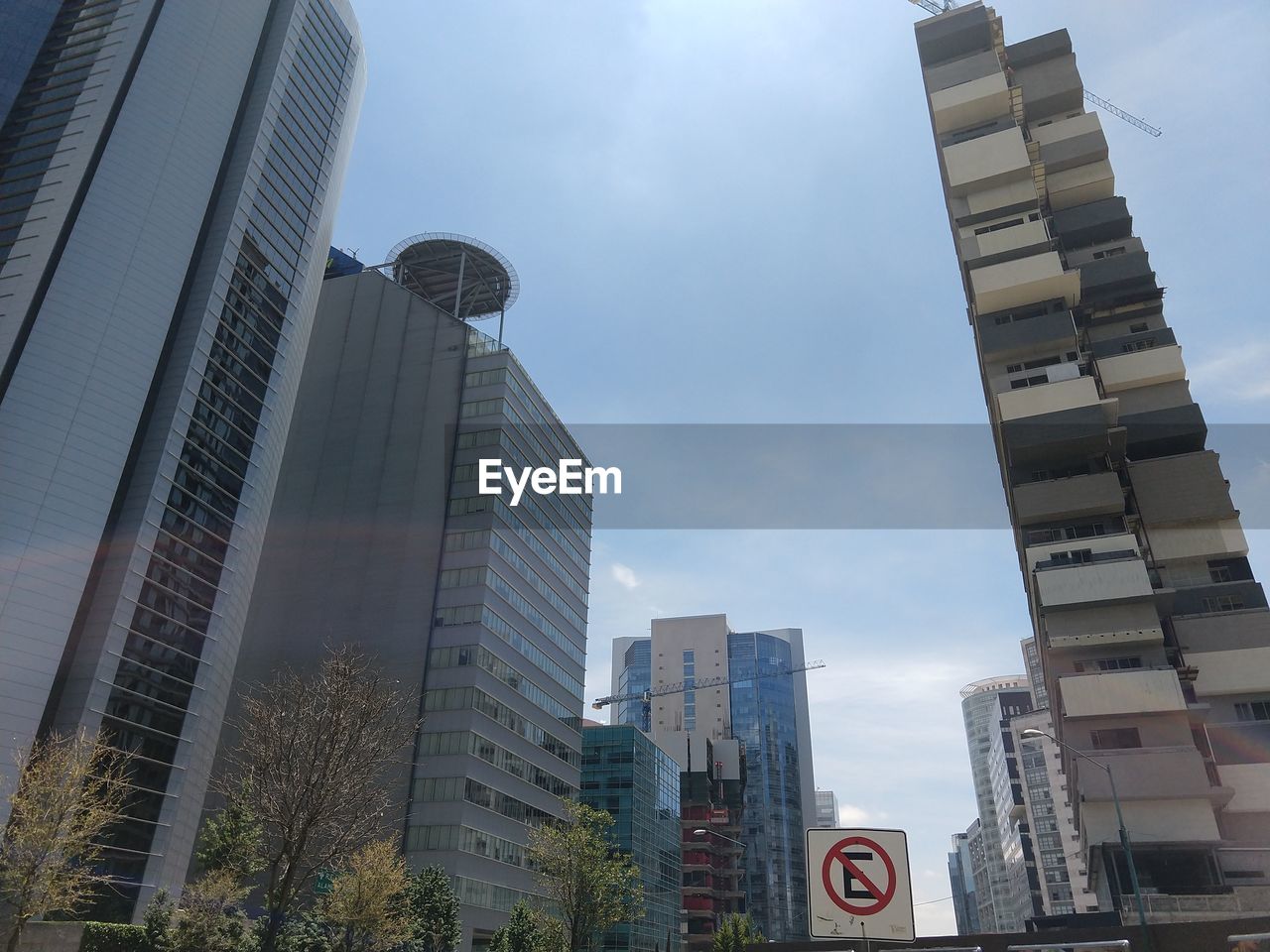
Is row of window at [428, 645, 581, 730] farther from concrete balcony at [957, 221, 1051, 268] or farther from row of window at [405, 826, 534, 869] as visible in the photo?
concrete balcony at [957, 221, 1051, 268]

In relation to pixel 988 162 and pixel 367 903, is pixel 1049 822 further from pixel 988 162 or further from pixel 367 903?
pixel 367 903

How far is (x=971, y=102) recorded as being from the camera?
96.6 meters

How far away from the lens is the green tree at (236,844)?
178ft

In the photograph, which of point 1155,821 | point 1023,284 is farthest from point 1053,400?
point 1155,821

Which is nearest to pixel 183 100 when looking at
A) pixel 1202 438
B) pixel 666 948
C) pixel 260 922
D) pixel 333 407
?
pixel 333 407

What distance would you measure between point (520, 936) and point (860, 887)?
61.9m

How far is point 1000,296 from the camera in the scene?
88000 mm

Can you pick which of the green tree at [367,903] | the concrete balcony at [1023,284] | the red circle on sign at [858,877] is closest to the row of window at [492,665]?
the green tree at [367,903]

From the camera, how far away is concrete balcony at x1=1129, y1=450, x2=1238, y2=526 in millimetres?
77438

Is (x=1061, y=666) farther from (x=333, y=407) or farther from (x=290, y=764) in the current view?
(x=333, y=407)

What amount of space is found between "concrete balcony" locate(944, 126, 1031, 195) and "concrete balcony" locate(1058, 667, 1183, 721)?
5247cm

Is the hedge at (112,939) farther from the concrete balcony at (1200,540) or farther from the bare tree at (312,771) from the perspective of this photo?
the concrete balcony at (1200,540)

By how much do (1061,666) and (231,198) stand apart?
93552 mm

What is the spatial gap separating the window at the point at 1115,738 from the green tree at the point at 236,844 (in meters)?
61.1
